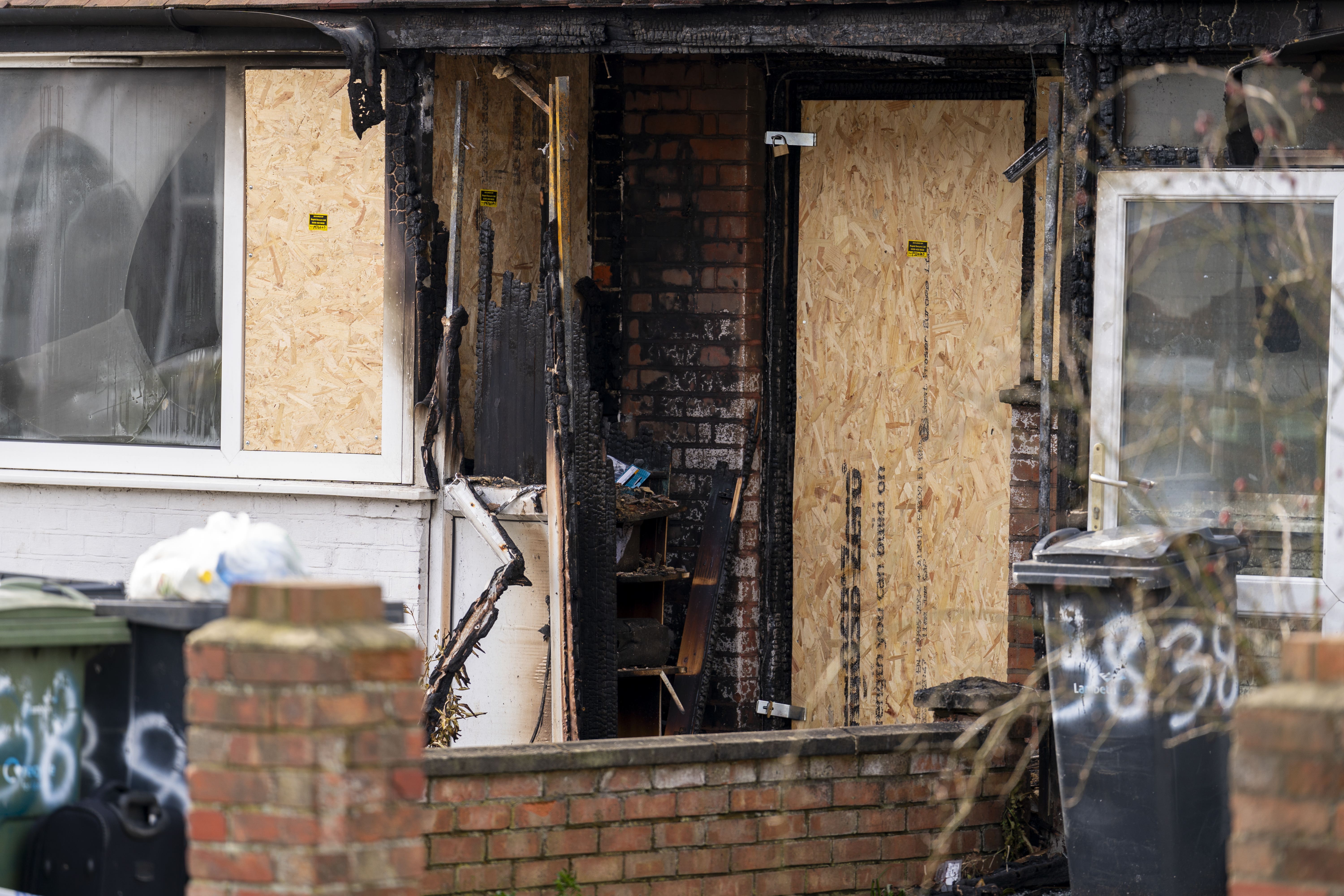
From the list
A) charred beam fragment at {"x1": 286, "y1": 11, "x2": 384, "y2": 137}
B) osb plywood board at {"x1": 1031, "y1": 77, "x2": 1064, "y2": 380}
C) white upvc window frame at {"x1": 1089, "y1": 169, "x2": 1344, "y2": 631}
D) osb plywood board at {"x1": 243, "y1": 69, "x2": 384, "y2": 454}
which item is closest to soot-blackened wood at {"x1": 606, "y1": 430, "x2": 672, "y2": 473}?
osb plywood board at {"x1": 243, "y1": 69, "x2": 384, "y2": 454}

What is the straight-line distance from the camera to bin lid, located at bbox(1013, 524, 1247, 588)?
4.88 m

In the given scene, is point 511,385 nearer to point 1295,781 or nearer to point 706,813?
point 706,813

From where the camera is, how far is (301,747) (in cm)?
312

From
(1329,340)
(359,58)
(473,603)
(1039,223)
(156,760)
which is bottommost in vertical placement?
(156,760)

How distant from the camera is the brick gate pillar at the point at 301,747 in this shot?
311 centimetres

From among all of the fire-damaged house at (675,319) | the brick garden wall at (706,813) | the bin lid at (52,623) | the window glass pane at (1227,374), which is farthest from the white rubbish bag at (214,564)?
the window glass pane at (1227,374)

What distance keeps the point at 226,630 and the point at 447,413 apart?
3.29m

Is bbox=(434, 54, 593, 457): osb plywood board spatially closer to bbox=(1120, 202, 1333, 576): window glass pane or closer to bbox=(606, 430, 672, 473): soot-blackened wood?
bbox=(606, 430, 672, 473): soot-blackened wood

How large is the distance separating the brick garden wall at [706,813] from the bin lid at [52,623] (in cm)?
127

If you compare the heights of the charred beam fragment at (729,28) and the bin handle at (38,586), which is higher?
the charred beam fragment at (729,28)

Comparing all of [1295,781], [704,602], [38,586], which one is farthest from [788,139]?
[1295,781]

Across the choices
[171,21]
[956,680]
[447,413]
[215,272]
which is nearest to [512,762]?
[447,413]

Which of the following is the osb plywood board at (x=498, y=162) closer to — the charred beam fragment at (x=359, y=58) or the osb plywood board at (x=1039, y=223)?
the charred beam fragment at (x=359, y=58)

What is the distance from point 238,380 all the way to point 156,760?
297cm
